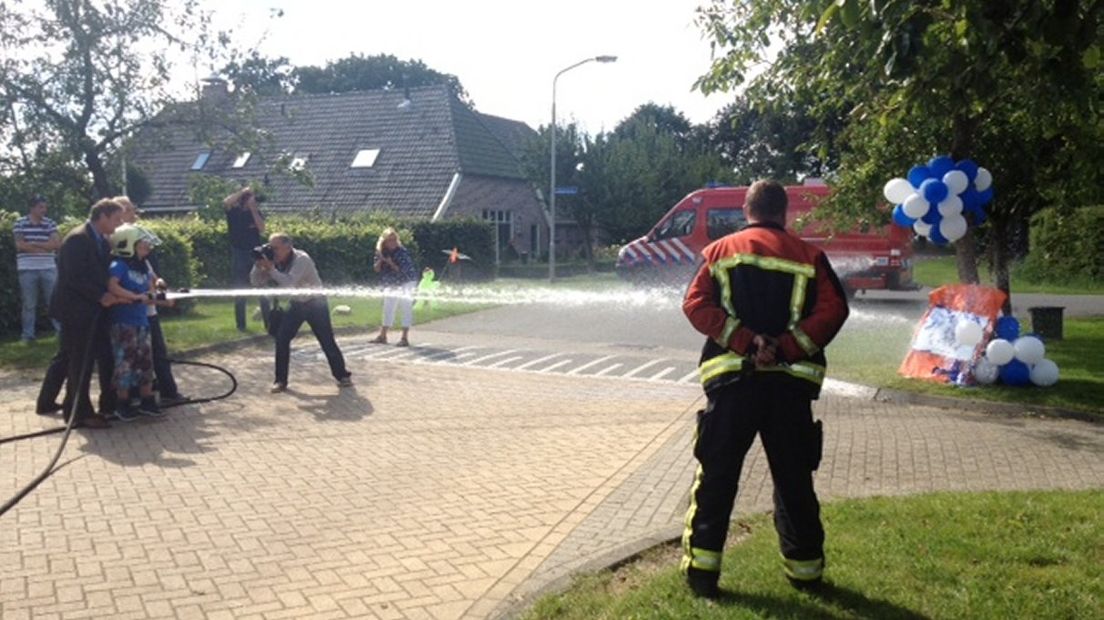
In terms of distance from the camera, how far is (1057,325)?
16.1 meters

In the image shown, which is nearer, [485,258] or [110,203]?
[110,203]

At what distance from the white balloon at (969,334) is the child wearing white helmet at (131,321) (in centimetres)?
826

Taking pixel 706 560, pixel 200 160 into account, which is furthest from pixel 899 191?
pixel 200 160

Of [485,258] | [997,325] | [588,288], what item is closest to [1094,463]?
[997,325]

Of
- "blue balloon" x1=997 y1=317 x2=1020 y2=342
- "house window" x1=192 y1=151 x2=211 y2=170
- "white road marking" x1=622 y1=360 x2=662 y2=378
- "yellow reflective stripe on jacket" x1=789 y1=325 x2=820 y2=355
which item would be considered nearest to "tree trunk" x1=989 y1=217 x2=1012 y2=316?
"blue balloon" x1=997 y1=317 x2=1020 y2=342

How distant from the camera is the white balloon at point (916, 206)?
1084 cm

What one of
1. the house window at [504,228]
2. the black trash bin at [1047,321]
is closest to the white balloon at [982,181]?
the black trash bin at [1047,321]

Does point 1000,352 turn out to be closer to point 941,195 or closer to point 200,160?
point 941,195

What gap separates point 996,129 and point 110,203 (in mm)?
10304

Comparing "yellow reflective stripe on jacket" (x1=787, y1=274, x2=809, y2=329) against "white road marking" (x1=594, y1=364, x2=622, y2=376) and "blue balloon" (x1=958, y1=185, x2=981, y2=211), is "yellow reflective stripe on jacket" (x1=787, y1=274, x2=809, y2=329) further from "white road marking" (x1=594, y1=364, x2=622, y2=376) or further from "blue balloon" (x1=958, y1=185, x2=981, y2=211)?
"white road marking" (x1=594, y1=364, x2=622, y2=376)

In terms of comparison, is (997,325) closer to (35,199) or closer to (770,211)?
(770,211)

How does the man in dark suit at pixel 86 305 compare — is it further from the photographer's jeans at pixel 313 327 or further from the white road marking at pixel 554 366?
the white road marking at pixel 554 366

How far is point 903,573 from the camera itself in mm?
5059

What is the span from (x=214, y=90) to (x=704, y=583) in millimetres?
12703
